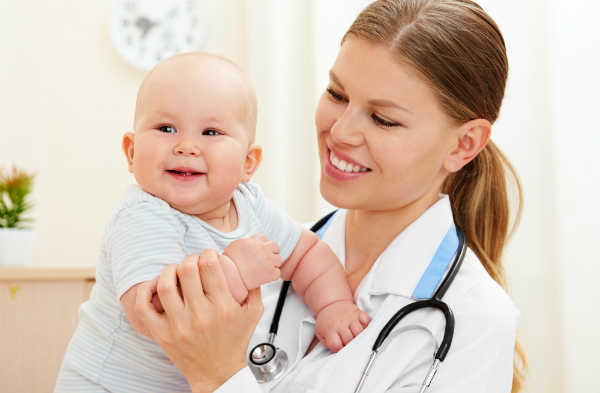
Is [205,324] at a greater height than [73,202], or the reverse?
[205,324]

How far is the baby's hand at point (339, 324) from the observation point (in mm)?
1141

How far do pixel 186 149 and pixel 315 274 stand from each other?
461mm

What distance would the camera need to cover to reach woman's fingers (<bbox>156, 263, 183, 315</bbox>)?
898 millimetres

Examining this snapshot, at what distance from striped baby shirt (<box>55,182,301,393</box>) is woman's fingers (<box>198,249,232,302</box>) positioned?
3.4 inches

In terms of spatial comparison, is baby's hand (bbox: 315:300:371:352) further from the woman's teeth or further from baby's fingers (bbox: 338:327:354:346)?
the woman's teeth

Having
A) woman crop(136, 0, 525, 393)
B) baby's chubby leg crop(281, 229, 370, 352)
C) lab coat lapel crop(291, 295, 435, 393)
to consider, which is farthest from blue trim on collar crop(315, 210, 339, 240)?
lab coat lapel crop(291, 295, 435, 393)

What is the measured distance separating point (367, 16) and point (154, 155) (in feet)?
2.08

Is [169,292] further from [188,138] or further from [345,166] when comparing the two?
[345,166]

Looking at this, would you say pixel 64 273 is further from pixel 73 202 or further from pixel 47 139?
pixel 47 139

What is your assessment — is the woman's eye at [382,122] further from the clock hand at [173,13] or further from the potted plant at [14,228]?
the clock hand at [173,13]

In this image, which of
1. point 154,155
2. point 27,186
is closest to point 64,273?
point 27,186

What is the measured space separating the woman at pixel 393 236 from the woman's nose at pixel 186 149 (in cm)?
21

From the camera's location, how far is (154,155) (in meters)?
1.02

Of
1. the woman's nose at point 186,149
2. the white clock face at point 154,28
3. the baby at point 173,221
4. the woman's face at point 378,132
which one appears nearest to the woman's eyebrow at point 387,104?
the woman's face at point 378,132
